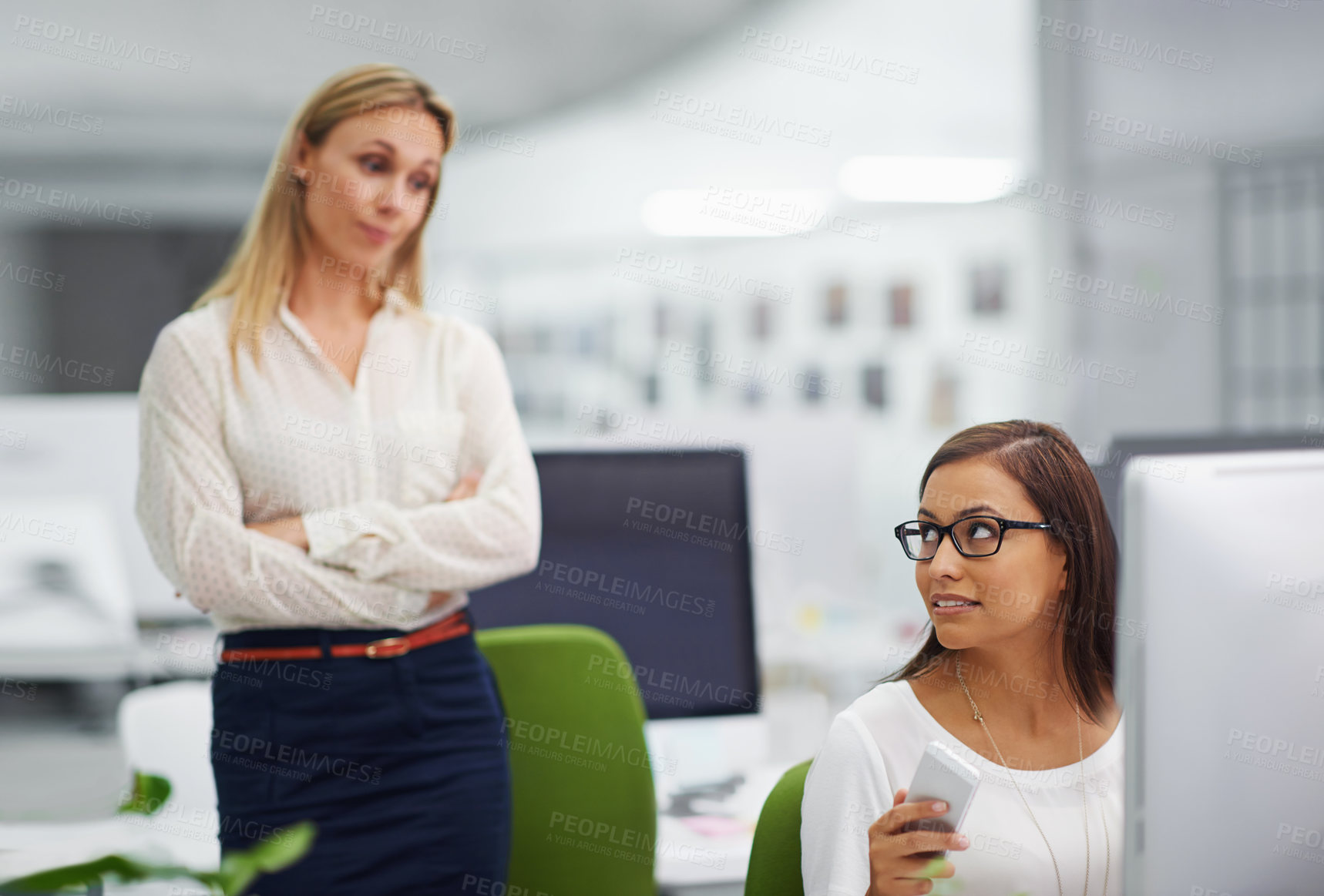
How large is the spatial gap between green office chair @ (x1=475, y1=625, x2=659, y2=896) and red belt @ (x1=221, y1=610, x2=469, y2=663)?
0.47 ft

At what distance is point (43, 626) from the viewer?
2.45 meters

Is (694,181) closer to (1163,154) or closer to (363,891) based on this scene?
(1163,154)

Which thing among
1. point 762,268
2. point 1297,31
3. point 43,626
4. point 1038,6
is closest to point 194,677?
point 43,626

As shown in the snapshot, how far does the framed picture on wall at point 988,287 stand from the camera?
4.91m

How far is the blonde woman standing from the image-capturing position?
1.44 m

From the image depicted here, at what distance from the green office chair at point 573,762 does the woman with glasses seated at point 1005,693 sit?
62cm

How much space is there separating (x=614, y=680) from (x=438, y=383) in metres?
0.52

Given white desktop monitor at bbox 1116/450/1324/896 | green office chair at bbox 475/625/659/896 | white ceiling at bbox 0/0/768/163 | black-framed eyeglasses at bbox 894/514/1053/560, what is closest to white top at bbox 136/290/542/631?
green office chair at bbox 475/625/659/896

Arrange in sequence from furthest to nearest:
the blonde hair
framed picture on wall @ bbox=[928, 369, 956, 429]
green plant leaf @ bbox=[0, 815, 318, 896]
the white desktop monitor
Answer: framed picture on wall @ bbox=[928, 369, 956, 429] < the blonde hair < the white desktop monitor < green plant leaf @ bbox=[0, 815, 318, 896]

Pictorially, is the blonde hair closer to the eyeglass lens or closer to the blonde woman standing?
the blonde woman standing

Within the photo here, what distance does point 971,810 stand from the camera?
100cm

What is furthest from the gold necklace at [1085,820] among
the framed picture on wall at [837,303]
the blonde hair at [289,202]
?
the framed picture on wall at [837,303]

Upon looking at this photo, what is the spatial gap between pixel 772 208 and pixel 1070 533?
436 cm

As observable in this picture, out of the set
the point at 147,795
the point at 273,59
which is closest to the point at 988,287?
the point at 273,59
